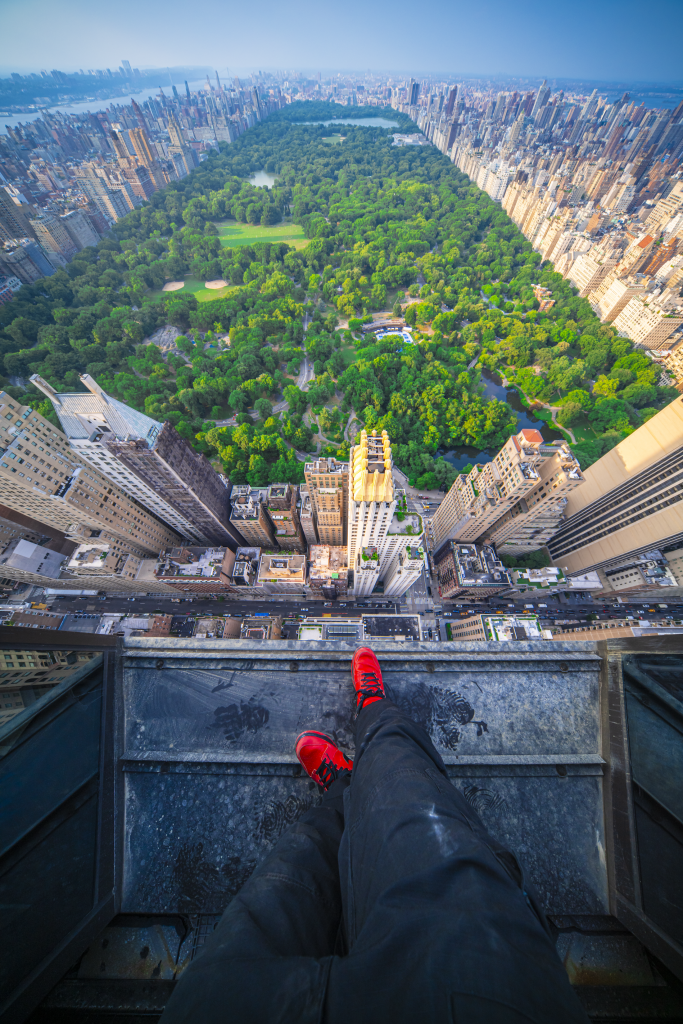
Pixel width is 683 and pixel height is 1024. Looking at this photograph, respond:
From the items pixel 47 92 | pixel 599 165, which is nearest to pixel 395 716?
pixel 599 165

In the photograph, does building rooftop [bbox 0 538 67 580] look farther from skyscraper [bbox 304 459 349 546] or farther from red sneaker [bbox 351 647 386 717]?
red sneaker [bbox 351 647 386 717]

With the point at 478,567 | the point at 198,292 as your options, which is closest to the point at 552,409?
the point at 478,567

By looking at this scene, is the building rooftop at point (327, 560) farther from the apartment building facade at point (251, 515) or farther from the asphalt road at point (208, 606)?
the apartment building facade at point (251, 515)

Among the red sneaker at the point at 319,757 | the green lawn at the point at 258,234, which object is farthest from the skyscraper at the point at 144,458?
the green lawn at the point at 258,234

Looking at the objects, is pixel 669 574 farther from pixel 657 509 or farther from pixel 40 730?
pixel 40 730

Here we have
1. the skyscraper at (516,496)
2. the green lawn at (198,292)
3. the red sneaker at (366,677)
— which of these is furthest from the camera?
the green lawn at (198,292)
